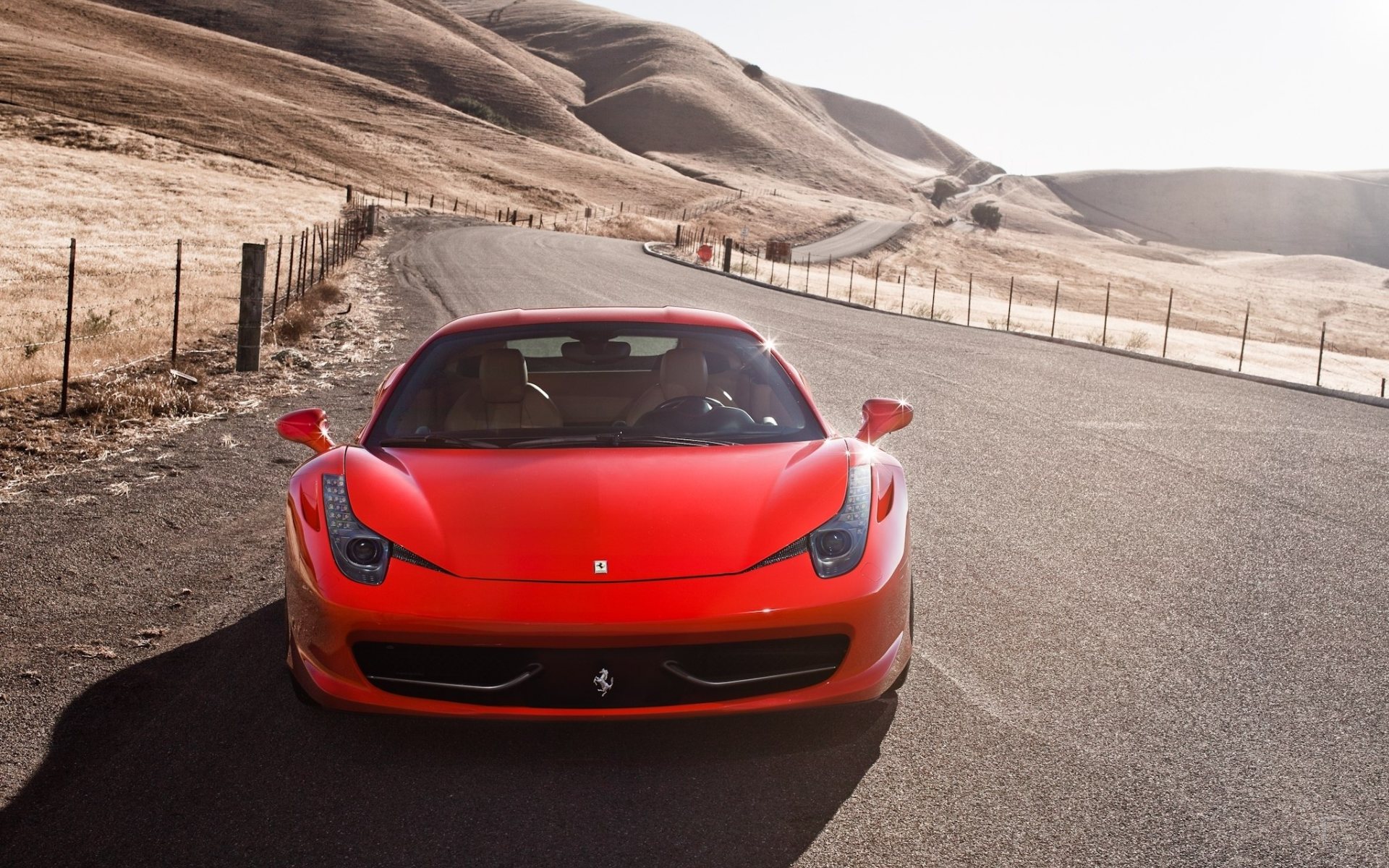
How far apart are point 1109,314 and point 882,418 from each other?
52.2 meters

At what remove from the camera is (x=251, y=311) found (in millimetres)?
11703

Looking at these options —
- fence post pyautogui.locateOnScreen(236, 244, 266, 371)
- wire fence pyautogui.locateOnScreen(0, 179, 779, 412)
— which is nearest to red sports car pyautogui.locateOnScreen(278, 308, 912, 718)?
wire fence pyautogui.locateOnScreen(0, 179, 779, 412)

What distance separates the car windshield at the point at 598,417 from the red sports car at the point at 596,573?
35mm

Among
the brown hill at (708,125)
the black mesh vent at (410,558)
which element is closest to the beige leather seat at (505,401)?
the black mesh vent at (410,558)

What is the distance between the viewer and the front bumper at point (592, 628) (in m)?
3.27

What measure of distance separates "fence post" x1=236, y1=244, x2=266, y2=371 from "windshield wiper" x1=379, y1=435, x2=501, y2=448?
8.00 m

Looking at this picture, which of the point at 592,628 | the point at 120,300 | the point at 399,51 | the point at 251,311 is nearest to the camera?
the point at 592,628

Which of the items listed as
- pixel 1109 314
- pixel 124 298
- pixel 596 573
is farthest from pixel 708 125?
pixel 596 573

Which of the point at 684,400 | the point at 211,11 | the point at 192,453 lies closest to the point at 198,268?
the point at 192,453

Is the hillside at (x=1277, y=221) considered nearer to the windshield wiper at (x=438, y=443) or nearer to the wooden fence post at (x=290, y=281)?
the wooden fence post at (x=290, y=281)

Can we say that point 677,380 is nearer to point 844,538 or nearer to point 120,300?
point 844,538

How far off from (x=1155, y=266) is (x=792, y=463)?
10355 cm

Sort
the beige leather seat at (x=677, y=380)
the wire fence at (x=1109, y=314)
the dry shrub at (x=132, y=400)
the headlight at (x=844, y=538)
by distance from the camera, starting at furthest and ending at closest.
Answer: the wire fence at (x=1109, y=314)
the dry shrub at (x=132, y=400)
the beige leather seat at (x=677, y=380)
the headlight at (x=844, y=538)

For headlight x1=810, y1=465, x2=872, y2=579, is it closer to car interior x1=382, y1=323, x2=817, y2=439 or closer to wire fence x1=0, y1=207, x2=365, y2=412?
car interior x1=382, y1=323, x2=817, y2=439
